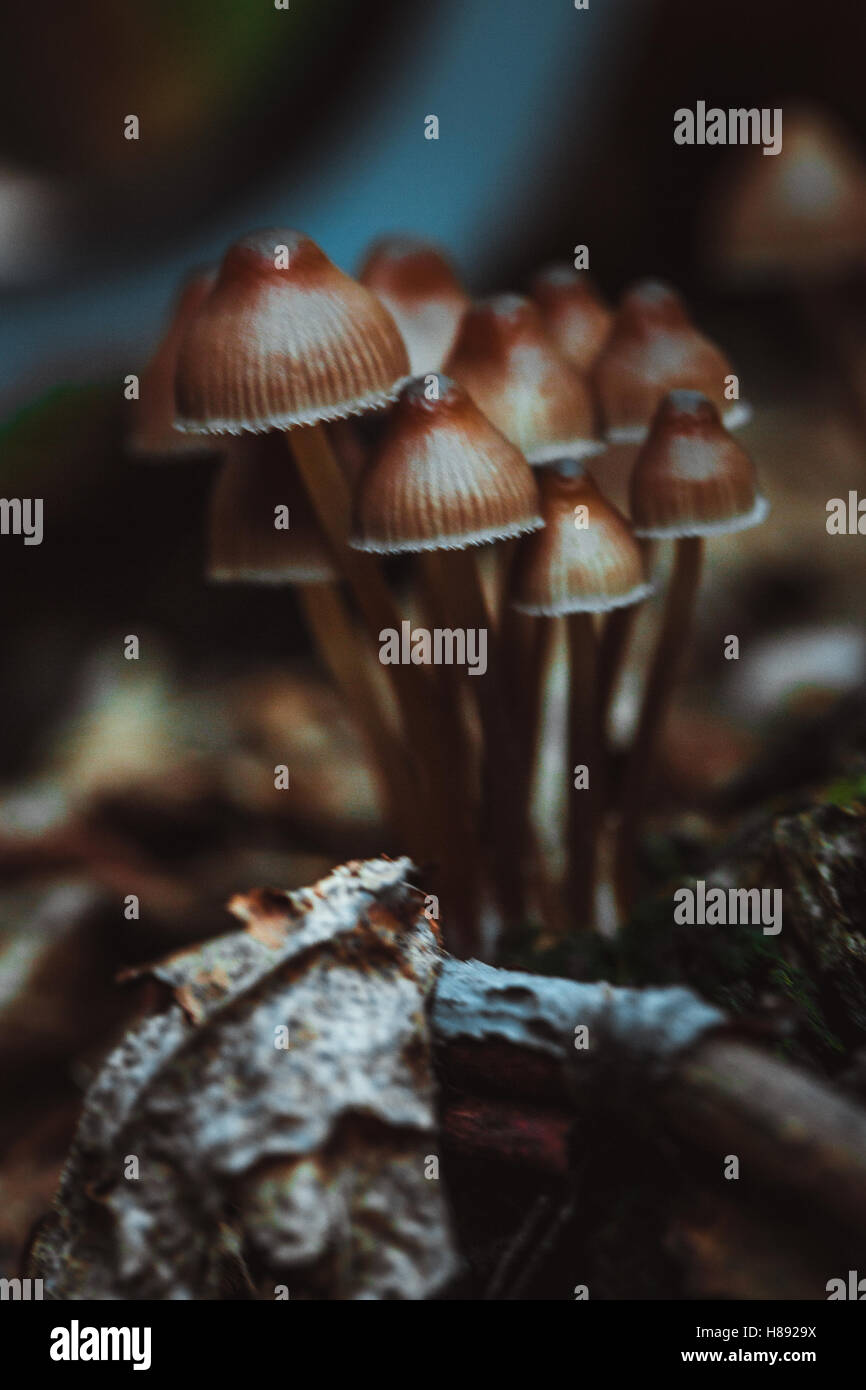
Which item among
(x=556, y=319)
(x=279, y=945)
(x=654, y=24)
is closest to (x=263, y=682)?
(x=556, y=319)

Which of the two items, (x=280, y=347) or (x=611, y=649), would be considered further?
(x=611, y=649)

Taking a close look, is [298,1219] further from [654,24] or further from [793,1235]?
[654,24]

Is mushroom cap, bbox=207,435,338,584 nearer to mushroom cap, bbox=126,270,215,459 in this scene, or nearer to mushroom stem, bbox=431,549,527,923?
mushroom cap, bbox=126,270,215,459

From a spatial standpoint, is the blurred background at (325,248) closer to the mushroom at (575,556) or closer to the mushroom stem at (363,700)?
the mushroom stem at (363,700)

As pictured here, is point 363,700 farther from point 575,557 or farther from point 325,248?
point 325,248

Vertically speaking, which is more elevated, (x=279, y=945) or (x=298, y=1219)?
(x=279, y=945)

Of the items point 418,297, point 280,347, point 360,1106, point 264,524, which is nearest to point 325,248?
point 418,297
